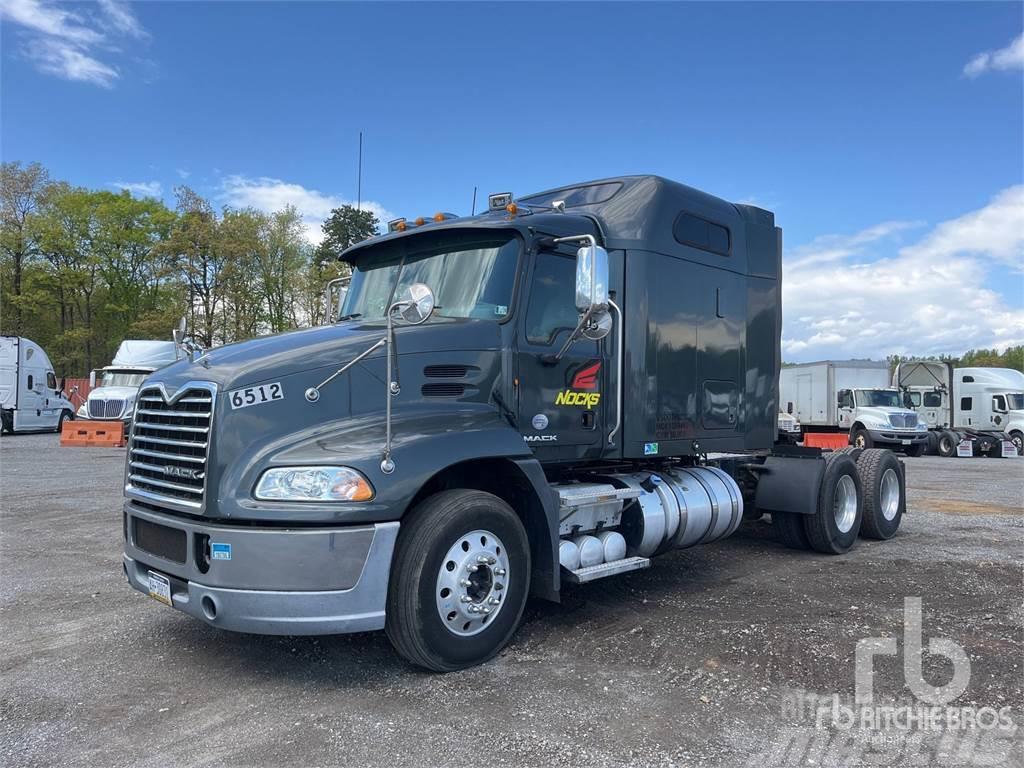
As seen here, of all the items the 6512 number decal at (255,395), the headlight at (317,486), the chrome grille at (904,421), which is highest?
the 6512 number decal at (255,395)

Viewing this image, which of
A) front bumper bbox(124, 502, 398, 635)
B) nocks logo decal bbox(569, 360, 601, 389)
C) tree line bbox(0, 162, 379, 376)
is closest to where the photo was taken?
front bumper bbox(124, 502, 398, 635)

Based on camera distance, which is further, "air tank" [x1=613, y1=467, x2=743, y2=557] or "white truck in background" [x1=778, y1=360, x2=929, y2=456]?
"white truck in background" [x1=778, y1=360, x2=929, y2=456]

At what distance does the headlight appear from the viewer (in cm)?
405

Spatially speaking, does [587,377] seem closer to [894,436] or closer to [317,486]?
[317,486]

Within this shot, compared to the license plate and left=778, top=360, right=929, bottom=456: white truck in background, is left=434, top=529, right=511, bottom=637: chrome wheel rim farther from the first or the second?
left=778, top=360, right=929, bottom=456: white truck in background

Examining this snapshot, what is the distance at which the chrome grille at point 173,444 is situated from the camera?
4293 millimetres

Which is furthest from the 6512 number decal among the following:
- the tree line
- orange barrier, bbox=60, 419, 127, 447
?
the tree line

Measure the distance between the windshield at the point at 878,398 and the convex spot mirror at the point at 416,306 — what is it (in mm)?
25346

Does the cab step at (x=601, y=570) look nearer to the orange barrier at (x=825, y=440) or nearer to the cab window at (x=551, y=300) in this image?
the cab window at (x=551, y=300)

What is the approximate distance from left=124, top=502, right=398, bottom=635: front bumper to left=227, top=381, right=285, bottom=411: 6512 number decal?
66 cm

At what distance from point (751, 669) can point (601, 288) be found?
8.05ft

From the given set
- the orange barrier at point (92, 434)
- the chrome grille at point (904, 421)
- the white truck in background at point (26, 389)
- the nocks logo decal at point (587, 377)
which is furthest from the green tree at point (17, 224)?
the nocks logo decal at point (587, 377)

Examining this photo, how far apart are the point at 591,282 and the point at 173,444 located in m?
2.68

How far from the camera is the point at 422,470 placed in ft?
14.0
